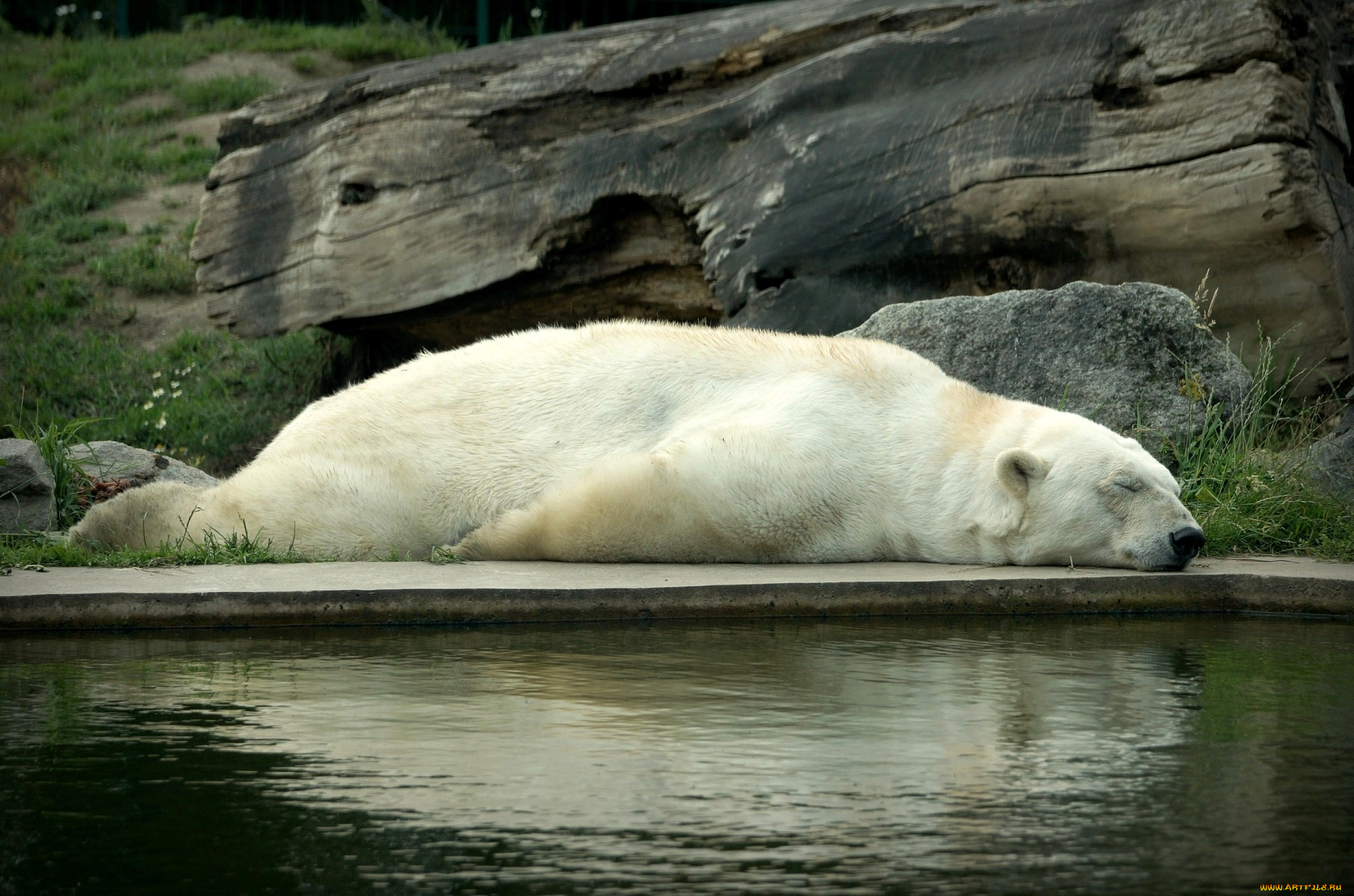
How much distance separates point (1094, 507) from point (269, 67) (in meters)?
10.9

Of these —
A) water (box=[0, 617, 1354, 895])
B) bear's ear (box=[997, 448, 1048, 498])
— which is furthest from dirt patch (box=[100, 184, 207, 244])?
bear's ear (box=[997, 448, 1048, 498])

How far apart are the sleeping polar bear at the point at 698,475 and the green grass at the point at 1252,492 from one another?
29.8 inches

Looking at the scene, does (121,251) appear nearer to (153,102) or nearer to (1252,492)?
(153,102)

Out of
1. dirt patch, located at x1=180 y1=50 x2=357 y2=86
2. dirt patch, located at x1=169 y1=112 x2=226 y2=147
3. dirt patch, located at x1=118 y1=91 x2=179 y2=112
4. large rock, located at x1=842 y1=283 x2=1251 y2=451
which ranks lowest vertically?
large rock, located at x1=842 y1=283 x2=1251 y2=451

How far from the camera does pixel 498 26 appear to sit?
50.0 ft

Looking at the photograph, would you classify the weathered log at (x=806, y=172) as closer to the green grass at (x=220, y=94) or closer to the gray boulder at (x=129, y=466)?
the gray boulder at (x=129, y=466)

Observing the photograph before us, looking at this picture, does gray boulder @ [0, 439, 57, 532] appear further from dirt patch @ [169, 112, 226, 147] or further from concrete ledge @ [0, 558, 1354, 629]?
dirt patch @ [169, 112, 226, 147]

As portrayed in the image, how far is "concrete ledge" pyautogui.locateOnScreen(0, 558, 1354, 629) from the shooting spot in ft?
13.4

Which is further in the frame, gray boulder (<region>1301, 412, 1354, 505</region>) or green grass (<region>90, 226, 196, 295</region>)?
green grass (<region>90, 226, 196, 295</region>)

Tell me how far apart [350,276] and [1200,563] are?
5087mm

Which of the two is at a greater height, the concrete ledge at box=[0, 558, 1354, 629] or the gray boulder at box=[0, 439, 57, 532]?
the gray boulder at box=[0, 439, 57, 532]

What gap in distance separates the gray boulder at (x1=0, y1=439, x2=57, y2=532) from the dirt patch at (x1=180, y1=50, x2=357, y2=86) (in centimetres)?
849

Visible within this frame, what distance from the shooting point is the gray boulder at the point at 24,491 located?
536 cm

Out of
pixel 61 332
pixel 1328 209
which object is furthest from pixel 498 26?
pixel 1328 209
